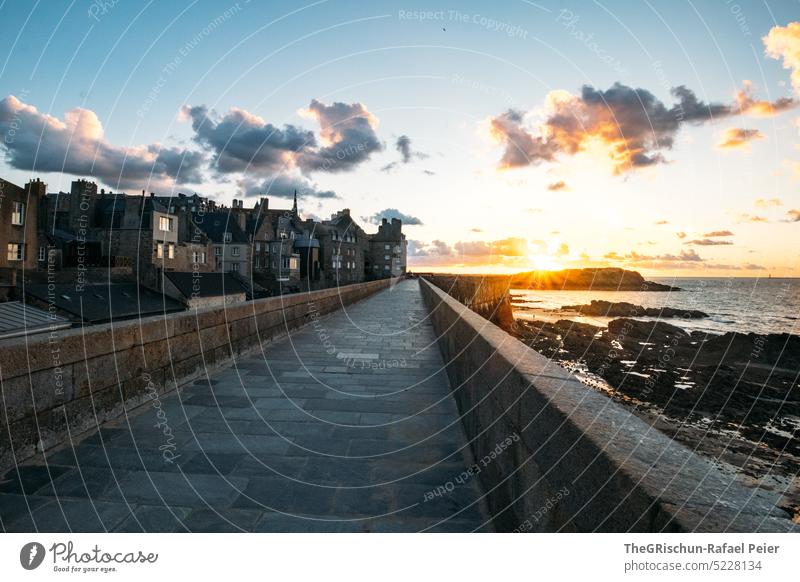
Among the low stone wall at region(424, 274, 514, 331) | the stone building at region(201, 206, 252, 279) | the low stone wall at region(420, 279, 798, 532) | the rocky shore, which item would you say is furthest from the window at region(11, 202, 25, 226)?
the low stone wall at region(420, 279, 798, 532)

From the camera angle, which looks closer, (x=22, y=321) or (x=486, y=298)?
(x=22, y=321)

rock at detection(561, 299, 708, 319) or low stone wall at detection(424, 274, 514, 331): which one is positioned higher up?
low stone wall at detection(424, 274, 514, 331)

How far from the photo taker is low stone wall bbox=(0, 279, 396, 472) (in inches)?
143

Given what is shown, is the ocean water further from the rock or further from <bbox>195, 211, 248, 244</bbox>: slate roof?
<bbox>195, 211, 248, 244</bbox>: slate roof

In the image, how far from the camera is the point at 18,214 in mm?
30391

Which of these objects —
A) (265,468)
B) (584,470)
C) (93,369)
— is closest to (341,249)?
(93,369)

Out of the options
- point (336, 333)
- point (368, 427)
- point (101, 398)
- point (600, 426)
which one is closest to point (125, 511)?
point (101, 398)

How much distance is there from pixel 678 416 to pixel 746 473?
210 inches

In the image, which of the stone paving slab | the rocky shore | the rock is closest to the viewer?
the stone paving slab

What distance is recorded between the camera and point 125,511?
3.01 meters

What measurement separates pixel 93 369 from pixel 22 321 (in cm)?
1634

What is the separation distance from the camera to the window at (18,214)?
1177 inches

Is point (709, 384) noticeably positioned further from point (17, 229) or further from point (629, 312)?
point (629, 312)

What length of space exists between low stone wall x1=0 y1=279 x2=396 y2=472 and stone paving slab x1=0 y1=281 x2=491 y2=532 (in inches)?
8.1
